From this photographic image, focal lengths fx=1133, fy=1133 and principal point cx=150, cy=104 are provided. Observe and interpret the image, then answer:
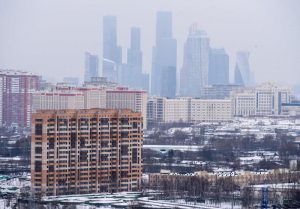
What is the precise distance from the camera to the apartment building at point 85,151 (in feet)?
37.3

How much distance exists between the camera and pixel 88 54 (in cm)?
3017

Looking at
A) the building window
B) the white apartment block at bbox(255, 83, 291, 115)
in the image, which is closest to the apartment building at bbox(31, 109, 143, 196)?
the building window

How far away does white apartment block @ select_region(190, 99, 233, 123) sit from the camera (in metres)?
24.8

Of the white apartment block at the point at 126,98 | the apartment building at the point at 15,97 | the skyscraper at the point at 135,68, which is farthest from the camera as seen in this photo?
the skyscraper at the point at 135,68

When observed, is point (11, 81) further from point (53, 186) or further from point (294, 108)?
point (53, 186)

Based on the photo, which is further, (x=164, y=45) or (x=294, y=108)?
(x=164, y=45)

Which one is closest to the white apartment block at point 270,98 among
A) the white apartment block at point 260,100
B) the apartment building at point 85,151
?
the white apartment block at point 260,100

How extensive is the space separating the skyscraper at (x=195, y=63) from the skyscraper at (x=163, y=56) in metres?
0.45

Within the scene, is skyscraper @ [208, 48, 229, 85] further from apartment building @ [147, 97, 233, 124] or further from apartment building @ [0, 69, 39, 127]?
apartment building @ [0, 69, 39, 127]

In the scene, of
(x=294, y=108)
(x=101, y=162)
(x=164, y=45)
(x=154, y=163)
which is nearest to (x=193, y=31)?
(x=164, y=45)

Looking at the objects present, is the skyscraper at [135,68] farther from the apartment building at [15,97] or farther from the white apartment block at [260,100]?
the apartment building at [15,97]

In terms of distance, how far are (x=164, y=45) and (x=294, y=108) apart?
28.4 feet

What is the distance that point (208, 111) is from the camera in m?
24.9

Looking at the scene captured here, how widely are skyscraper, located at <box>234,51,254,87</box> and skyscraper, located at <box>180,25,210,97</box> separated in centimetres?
95
